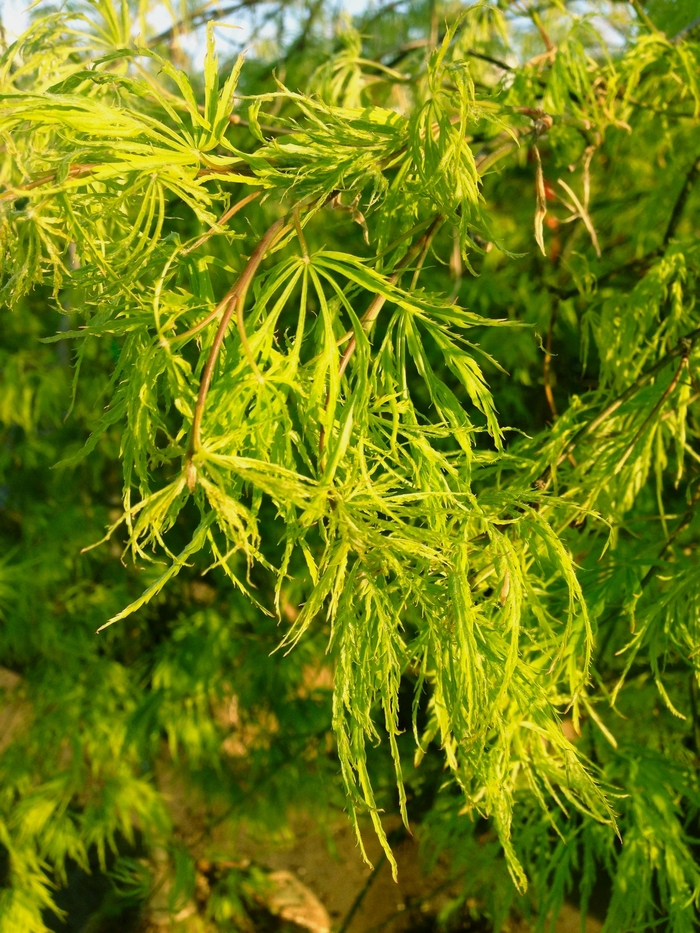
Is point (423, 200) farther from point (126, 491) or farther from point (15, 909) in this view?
point (15, 909)

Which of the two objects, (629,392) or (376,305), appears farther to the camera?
(629,392)

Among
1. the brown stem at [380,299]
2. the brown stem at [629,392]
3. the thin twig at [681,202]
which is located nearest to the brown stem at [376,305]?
the brown stem at [380,299]

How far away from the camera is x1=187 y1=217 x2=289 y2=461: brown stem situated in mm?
352

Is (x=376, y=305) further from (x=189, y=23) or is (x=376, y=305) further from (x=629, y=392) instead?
(x=189, y=23)

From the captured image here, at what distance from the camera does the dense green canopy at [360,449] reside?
1.35 ft

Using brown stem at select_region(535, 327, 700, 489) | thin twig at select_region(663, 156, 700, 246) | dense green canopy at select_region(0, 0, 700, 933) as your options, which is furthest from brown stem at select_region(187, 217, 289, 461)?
thin twig at select_region(663, 156, 700, 246)

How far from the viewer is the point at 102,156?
39 cm

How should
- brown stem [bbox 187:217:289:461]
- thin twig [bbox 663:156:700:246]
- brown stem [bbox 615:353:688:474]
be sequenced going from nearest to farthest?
1. brown stem [bbox 187:217:289:461]
2. brown stem [bbox 615:353:688:474]
3. thin twig [bbox 663:156:700:246]

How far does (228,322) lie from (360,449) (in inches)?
3.5

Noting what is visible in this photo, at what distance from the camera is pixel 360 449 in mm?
404

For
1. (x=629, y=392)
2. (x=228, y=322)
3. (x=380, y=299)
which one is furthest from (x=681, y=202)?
(x=228, y=322)

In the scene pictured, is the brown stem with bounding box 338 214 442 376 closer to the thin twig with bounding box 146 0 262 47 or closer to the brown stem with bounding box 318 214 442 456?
the brown stem with bounding box 318 214 442 456

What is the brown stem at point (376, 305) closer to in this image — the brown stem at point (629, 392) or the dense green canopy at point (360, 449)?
the dense green canopy at point (360, 449)

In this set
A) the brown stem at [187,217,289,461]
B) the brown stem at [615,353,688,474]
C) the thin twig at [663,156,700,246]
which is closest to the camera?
the brown stem at [187,217,289,461]
